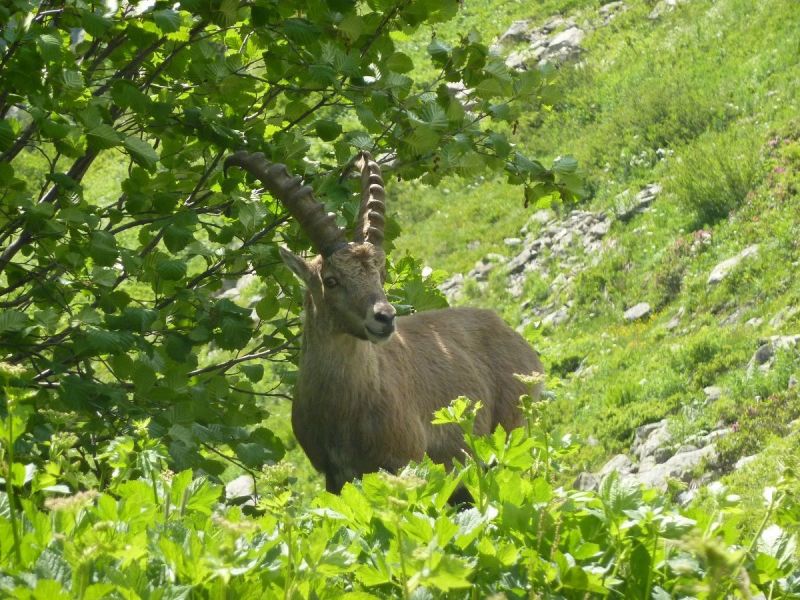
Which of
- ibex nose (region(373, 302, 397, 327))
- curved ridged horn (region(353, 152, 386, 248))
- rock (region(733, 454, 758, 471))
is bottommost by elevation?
rock (region(733, 454, 758, 471))

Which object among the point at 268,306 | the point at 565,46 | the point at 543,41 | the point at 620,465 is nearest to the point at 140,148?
the point at 268,306

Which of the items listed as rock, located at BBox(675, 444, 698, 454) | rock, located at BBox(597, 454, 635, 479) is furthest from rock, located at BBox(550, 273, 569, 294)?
Result: rock, located at BBox(675, 444, 698, 454)

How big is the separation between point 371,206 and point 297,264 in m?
0.71

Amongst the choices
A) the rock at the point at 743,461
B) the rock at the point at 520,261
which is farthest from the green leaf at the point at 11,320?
the rock at the point at 520,261

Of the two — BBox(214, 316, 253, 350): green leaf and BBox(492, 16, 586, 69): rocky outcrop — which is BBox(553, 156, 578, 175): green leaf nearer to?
BBox(214, 316, 253, 350): green leaf

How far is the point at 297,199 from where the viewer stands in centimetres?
800

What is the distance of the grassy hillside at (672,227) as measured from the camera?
42.4 feet

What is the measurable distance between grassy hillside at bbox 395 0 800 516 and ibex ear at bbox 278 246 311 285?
3686 millimetres

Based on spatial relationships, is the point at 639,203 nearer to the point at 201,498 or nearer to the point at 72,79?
the point at 72,79

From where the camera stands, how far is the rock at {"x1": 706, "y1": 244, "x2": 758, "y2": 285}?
15.2 metres

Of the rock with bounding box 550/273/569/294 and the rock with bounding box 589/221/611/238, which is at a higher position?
the rock with bounding box 589/221/611/238

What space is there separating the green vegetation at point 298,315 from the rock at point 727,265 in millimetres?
178

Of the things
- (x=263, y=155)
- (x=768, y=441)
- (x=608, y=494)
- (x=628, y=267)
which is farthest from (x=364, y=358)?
(x=628, y=267)

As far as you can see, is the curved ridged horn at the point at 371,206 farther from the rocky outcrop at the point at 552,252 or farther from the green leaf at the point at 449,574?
the rocky outcrop at the point at 552,252
